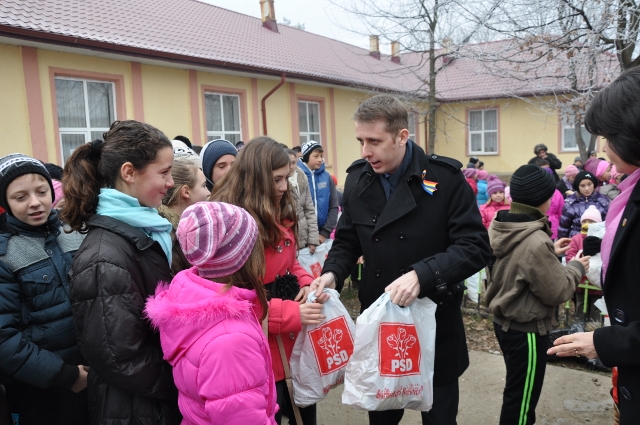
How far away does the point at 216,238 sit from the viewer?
1.61 meters

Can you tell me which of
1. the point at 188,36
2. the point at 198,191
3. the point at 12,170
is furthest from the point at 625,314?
the point at 188,36

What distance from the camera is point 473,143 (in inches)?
850

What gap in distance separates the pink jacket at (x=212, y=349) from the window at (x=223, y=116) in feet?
33.1

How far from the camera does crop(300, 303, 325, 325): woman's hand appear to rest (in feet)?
7.57

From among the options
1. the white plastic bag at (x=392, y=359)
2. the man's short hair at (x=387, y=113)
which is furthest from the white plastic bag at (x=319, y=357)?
the man's short hair at (x=387, y=113)

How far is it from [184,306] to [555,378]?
3.60 metres

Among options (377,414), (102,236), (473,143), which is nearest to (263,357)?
(102,236)

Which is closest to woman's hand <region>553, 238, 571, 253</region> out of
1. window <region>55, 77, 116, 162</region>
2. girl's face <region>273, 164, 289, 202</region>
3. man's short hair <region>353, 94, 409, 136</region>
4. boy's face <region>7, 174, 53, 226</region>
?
man's short hair <region>353, 94, 409, 136</region>

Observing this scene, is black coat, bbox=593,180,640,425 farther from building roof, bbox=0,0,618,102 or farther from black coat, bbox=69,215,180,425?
building roof, bbox=0,0,618,102

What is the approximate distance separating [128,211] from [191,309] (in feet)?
1.65

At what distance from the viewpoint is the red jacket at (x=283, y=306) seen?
7.39 feet

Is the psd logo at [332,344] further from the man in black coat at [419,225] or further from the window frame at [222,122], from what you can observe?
Answer: the window frame at [222,122]

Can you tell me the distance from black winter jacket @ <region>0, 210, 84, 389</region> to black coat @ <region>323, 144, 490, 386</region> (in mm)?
1494

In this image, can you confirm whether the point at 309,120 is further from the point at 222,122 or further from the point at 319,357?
the point at 319,357
